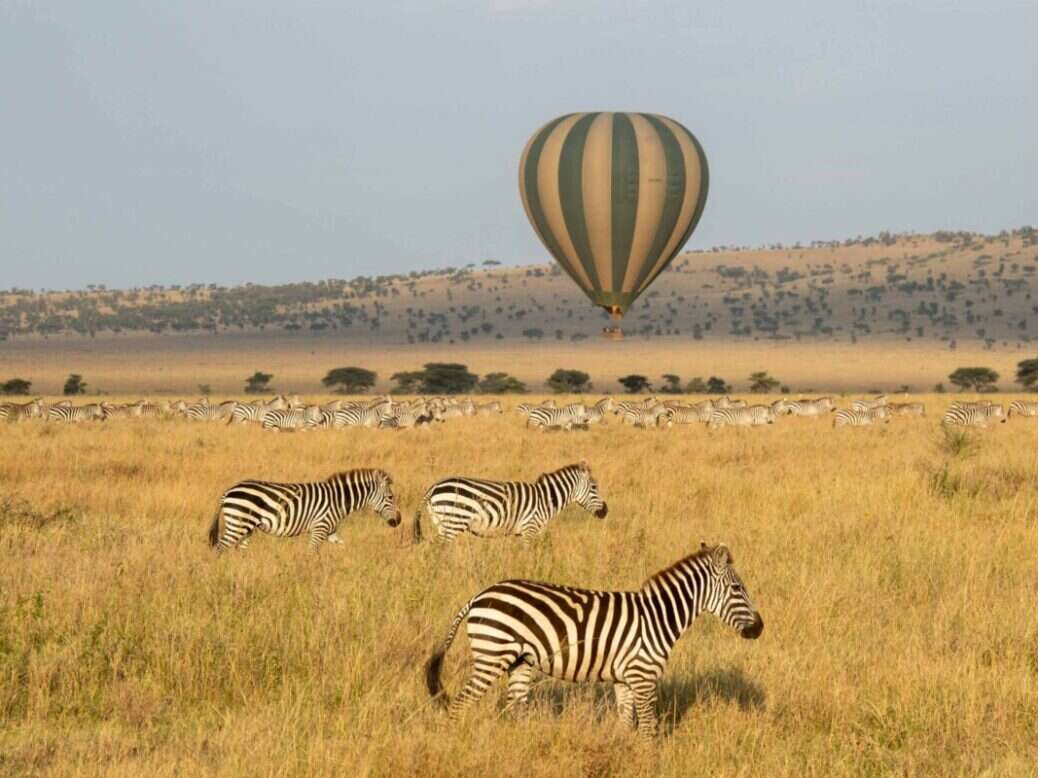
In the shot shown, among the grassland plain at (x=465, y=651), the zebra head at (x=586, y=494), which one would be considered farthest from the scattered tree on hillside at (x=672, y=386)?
the zebra head at (x=586, y=494)

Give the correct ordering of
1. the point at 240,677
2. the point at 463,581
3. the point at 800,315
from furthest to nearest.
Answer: the point at 800,315 → the point at 463,581 → the point at 240,677

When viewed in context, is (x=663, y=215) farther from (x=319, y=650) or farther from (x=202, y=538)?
(x=319, y=650)

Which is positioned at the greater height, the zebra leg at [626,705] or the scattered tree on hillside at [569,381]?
the zebra leg at [626,705]

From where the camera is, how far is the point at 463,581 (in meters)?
10.2

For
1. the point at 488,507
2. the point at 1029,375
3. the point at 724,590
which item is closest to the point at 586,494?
the point at 488,507

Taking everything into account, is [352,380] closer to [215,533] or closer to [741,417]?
[741,417]

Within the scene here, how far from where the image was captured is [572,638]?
6.32 meters

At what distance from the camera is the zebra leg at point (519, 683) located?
6.44 meters

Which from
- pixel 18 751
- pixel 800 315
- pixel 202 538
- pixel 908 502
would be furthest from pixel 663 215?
pixel 800 315

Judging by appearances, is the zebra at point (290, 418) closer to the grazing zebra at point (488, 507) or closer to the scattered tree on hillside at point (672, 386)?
the grazing zebra at point (488, 507)

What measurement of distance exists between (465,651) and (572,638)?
1777mm

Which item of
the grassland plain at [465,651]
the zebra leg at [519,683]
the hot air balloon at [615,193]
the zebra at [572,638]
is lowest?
the grassland plain at [465,651]

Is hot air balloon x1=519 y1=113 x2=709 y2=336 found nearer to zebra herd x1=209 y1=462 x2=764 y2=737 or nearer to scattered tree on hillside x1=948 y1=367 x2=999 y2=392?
zebra herd x1=209 y1=462 x2=764 y2=737

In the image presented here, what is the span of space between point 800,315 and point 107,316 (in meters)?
71.2
